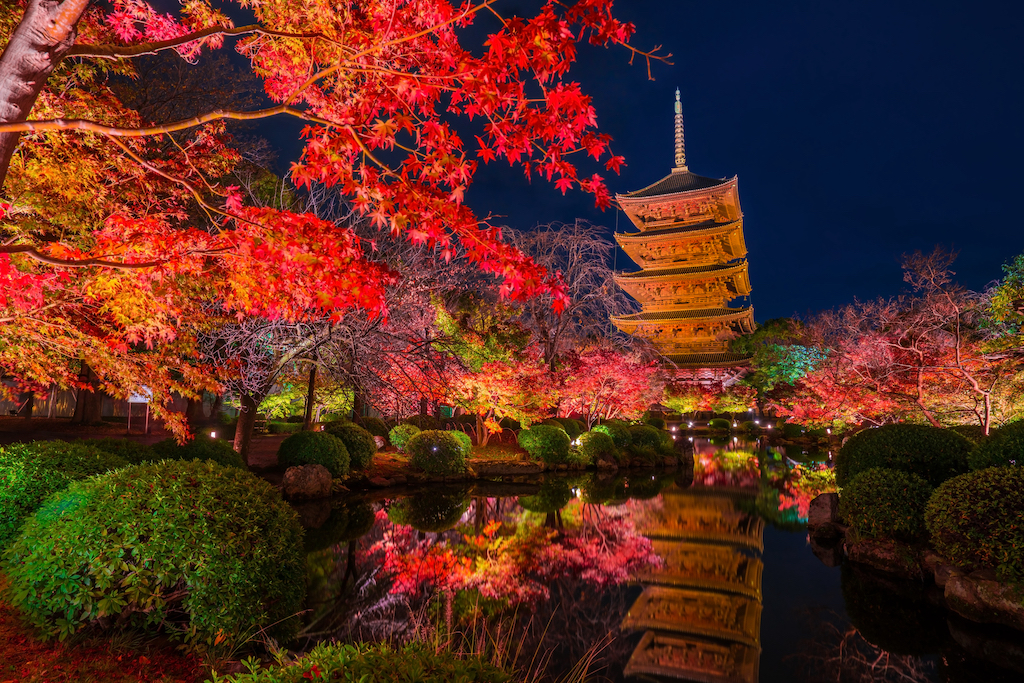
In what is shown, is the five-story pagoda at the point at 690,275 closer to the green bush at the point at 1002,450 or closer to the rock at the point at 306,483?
the rock at the point at 306,483

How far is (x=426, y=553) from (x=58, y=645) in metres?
4.72

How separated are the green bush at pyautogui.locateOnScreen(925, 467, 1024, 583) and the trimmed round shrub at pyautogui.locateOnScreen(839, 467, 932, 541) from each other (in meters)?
0.99

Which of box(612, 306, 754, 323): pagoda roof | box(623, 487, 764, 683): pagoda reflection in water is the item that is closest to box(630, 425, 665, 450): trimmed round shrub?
box(623, 487, 764, 683): pagoda reflection in water

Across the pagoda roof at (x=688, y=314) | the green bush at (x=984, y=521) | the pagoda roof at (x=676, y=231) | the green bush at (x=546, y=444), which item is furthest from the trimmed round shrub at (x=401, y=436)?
the pagoda roof at (x=676, y=231)

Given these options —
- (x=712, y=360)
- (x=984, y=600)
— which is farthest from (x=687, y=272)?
(x=984, y=600)

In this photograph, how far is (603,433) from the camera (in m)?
19.0

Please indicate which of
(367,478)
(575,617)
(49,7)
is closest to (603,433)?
(367,478)

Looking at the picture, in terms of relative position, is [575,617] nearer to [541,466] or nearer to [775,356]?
[541,466]

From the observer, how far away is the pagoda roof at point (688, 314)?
1298 inches

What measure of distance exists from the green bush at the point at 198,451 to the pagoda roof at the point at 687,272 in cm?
2631

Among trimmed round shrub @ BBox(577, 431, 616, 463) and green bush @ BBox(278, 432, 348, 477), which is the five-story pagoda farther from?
green bush @ BBox(278, 432, 348, 477)

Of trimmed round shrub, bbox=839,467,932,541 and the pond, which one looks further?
trimmed round shrub, bbox=839,467,932,541

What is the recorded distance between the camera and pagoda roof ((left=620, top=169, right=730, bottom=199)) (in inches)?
1367

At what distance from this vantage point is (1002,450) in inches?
239
